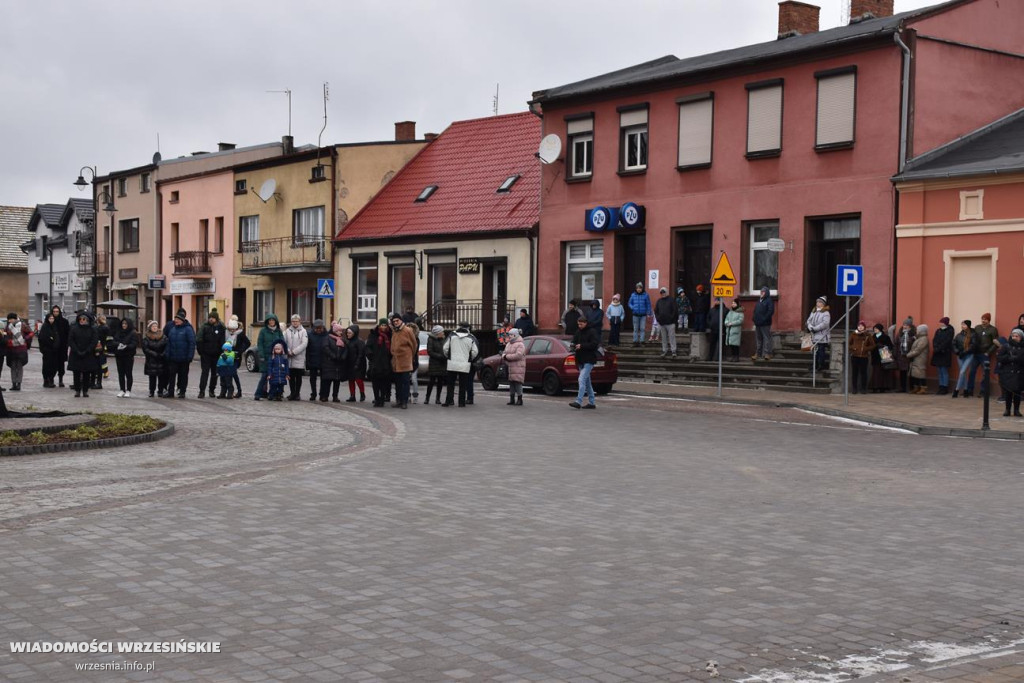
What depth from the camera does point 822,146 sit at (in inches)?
1147

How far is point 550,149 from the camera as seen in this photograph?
3641 cm

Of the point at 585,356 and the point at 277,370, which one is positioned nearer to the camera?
the point at 585,356

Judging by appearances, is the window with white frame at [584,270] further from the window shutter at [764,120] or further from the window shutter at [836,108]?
the window shutter at [836,108]

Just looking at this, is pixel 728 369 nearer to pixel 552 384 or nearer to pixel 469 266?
pixel 552 384

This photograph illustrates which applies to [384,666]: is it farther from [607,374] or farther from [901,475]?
[607,374]

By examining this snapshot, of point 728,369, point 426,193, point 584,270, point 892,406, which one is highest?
point 426,193

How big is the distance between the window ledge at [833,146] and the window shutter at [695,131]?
3.54 metres


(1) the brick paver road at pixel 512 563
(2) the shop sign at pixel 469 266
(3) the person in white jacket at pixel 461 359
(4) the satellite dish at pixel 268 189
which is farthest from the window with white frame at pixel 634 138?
(1) the brick paver road at pixel 512 563

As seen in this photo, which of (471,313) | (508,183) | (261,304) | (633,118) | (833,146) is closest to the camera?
(833,146)

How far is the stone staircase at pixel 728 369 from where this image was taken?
2750 cm

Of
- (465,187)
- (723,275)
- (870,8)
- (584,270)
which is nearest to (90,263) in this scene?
(465,187)

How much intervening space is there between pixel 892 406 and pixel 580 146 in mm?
15642

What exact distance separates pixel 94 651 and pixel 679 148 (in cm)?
2876

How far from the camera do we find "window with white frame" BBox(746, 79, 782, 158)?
1196 inches
